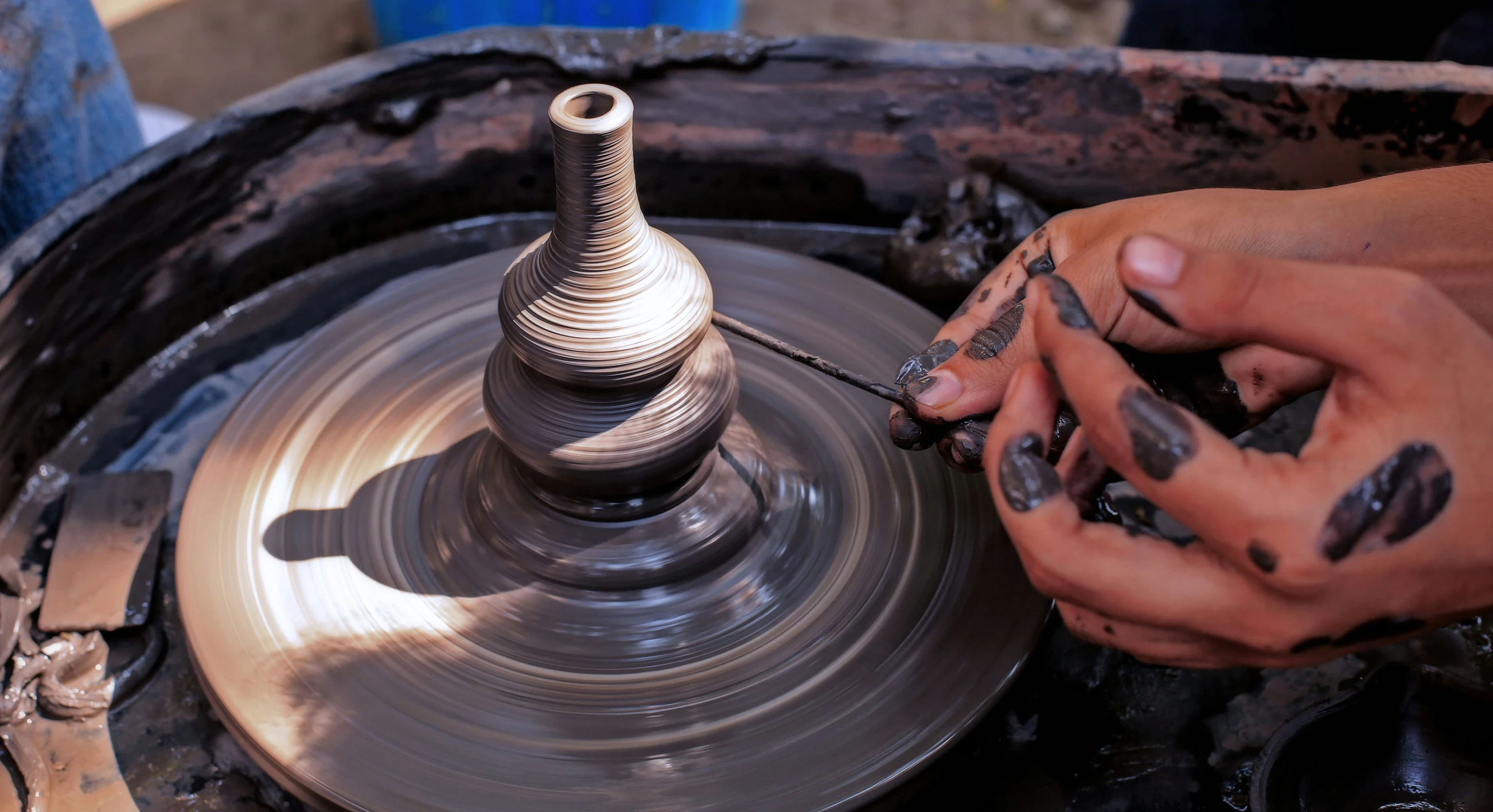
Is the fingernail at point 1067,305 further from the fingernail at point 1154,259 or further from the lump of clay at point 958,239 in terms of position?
the lump of clay at point 958,239

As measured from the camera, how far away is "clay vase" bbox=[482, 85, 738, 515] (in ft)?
4.02

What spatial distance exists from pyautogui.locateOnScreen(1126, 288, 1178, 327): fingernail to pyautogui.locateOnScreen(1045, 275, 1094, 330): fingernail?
0.05m

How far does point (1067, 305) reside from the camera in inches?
41.8

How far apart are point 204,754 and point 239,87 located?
355cm

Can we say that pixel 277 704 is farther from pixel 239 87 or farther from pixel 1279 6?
pixel 239 87

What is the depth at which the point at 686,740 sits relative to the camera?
50.6 inches

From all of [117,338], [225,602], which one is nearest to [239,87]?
[117,338]

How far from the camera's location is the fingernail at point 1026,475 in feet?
3.58

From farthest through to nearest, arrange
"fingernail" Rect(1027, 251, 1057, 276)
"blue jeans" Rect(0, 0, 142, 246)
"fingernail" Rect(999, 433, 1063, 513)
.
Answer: "blue jeans" Rect(0, 0, 142, 246), "fingernail" Rect(1027, 251, 1057, 276), "fingernail" Rect(999, 433, 1063, 513)

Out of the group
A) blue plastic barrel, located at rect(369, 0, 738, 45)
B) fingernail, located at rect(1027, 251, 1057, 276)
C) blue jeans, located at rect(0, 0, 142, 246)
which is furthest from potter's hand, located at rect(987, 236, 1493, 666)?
blue plastic barrel, located at rect(369, 0, 738, 45)

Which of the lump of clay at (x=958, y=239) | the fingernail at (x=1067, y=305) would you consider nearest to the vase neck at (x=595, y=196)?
the fingernail at (x=1067, y=305)

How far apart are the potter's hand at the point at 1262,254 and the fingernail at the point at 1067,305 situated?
0.85 ft

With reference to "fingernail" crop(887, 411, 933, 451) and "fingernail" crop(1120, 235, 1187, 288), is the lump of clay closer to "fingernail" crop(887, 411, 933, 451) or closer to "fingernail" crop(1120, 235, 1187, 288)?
"fingernail" crop(887, 411, 933, 451)

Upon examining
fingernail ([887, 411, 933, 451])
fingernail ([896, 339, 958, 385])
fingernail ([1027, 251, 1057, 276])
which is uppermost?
fingernail ([1027, 251, 1057, 276])
